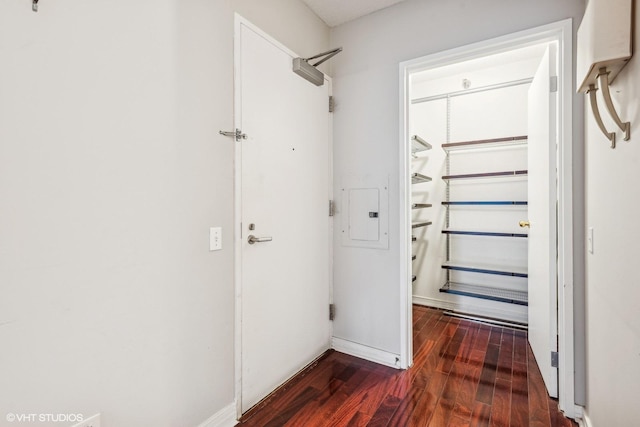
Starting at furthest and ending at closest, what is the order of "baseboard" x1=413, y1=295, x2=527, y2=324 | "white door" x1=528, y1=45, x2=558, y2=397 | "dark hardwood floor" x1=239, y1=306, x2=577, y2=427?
"baseboard" x1=413, y1=295, x2=527, y2=324 < "white door" x1=528, y1=45, x2=558, y2=397 < "dark hardwood floor" x1=239, y1=306, x2=577, y2=427

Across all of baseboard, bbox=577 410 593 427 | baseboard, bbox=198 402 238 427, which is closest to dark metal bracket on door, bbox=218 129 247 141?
baseboard, bbox=198 402 238 427

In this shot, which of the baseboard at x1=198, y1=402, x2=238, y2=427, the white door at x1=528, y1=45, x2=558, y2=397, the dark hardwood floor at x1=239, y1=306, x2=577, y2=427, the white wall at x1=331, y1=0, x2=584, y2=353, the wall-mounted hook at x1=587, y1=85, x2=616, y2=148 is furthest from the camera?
the white wall at x1=331, y1=0, x2=584, y2=353

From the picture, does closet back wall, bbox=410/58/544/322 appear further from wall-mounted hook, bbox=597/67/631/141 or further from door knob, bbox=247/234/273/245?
door knob, bbox=247/234/273/245

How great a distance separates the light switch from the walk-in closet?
6.61ft

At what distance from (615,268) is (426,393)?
1269 mm

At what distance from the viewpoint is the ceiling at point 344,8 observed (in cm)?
217

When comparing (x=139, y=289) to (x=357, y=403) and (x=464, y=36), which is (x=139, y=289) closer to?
(x=357, y=403)

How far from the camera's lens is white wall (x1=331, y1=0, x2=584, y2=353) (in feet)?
6.60

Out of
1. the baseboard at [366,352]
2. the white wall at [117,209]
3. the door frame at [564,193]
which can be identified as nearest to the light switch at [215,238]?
the white wall at [117,209]

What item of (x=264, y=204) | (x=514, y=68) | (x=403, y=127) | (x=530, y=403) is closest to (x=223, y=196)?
(x=264, y=204)

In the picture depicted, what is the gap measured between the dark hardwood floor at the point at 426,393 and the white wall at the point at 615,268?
368mm

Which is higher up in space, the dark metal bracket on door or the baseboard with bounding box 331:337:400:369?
the dark metal bracket on door

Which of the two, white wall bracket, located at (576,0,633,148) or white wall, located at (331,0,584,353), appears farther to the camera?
white wall, located at (331,0,584,353)

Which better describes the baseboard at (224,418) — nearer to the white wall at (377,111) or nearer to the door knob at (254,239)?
the door knob at (254,239)
